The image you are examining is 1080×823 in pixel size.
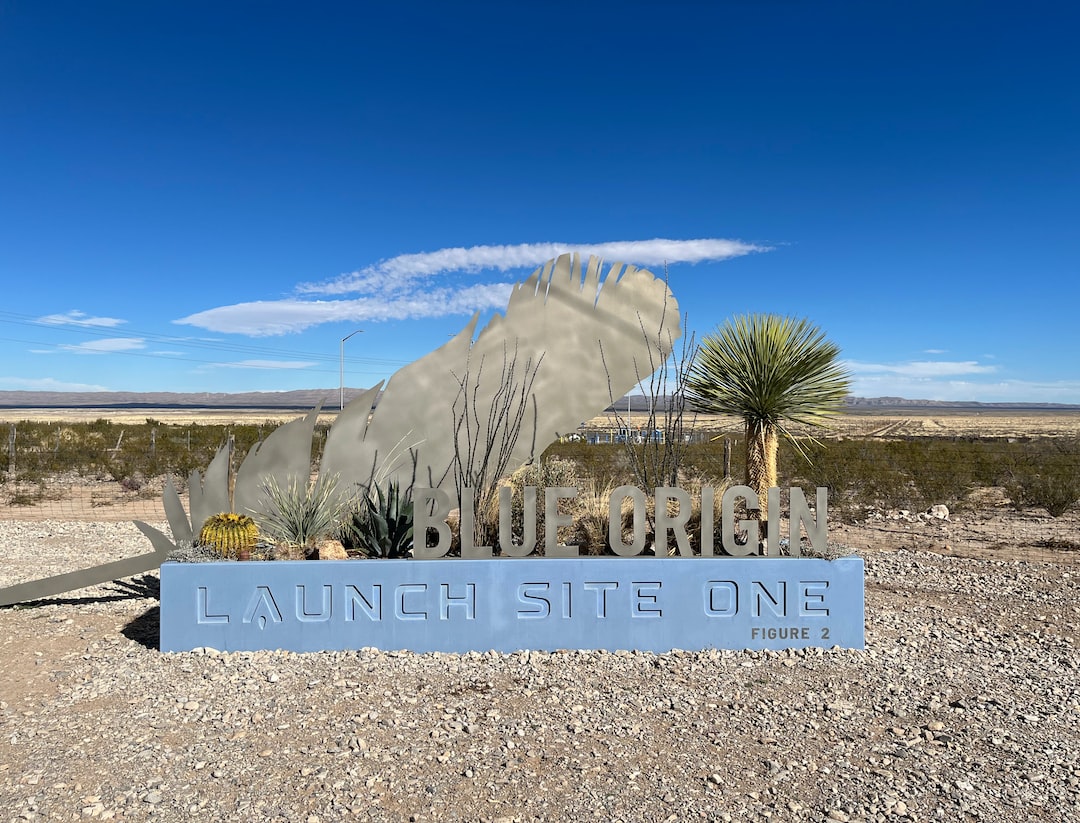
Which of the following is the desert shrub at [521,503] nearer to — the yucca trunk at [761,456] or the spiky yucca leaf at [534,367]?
the spiky yucca leaf at [534,367]

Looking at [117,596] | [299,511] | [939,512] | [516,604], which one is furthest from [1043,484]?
[117,596]

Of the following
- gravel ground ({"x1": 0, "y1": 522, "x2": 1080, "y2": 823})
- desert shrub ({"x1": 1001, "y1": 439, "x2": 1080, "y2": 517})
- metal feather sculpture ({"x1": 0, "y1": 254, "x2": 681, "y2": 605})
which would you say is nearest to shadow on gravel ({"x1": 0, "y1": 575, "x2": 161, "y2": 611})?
gravel ground ({"x1": 0, "y1": 522, "x2": 1080, "y2": 823})

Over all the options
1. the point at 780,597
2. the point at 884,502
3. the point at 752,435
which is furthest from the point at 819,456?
the point at 780,597

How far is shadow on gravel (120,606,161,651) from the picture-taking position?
6415 mm

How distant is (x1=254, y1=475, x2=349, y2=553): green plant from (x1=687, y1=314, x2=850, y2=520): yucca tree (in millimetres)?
4088

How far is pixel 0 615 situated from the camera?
723cm

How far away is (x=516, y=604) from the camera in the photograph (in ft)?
20.2

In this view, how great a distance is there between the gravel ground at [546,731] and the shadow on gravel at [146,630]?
0.04 metres

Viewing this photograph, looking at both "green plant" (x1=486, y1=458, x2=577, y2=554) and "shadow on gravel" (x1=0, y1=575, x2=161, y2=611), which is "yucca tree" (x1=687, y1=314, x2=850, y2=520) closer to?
"green plant" (x1=486, y1=458, x2=577, y2=554)

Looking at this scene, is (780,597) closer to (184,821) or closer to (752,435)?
(752,435)

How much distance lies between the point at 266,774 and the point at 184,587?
2453 millimetres

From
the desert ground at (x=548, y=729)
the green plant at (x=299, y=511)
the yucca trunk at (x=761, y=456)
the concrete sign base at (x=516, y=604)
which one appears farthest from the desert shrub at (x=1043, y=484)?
the green plant at (x=299, y=511)

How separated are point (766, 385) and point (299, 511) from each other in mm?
4978

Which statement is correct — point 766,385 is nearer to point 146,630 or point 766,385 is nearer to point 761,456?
point 761,456
